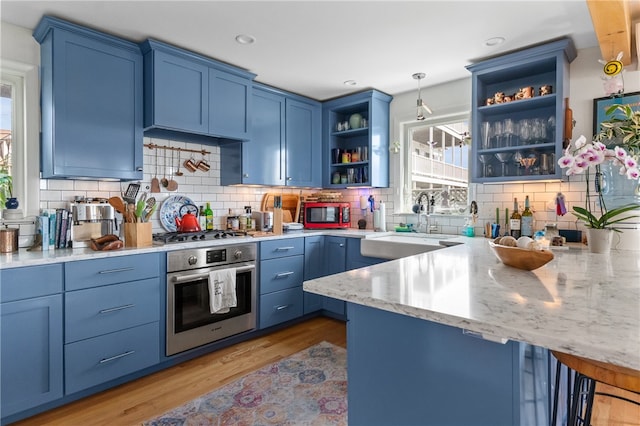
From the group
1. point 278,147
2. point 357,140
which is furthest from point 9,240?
point 357,140

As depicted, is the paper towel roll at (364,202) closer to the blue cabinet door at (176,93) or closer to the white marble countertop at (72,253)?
the white marble countertop at (72,253)

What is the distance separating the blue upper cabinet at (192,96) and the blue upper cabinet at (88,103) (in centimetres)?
14

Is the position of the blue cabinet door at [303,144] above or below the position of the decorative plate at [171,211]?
above

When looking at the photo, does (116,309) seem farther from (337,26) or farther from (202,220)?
(337,26)

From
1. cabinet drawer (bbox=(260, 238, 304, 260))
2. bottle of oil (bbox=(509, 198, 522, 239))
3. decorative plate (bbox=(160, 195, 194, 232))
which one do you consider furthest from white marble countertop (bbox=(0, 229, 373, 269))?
bottle of oil (bbox=(509, 198, 522, 239))

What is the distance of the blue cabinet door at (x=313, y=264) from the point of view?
371 cm

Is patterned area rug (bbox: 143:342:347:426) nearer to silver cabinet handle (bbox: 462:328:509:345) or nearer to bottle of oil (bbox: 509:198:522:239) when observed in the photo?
silver cabinet handle (bbox: 462:328:509:345)

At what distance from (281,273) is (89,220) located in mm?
1641

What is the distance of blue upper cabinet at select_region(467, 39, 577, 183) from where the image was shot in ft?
8.96

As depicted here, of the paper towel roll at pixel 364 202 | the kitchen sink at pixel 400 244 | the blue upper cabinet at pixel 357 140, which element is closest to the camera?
the kitchen sink at pixel 400 244

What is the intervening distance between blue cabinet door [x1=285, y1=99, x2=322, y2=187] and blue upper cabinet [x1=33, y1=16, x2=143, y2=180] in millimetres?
1624

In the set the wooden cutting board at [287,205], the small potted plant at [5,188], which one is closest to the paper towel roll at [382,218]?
the wooden cutting board at [287,205]

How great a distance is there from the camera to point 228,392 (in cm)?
234

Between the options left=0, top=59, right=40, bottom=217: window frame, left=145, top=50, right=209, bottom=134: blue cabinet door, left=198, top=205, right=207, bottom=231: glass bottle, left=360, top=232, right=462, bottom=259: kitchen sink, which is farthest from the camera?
left=198, top=205, right=207, bottom=231: glass bottle
